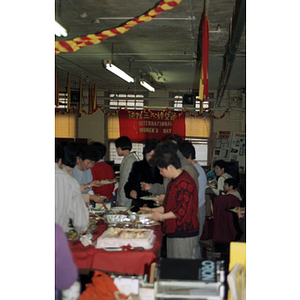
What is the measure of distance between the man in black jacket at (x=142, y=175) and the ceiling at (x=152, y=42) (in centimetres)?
172

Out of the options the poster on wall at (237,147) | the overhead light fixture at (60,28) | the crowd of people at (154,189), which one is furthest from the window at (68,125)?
the overhead light fixture at (60,28)

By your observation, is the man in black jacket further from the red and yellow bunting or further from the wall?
the wall

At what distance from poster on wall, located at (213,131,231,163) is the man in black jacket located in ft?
20.9

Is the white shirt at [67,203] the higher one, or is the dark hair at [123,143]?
the dark hair at [123,143]

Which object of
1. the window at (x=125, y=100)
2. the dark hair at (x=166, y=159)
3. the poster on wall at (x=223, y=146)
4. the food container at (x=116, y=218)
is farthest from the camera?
the window at (x=125, y=100)

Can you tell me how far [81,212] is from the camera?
8.00ft

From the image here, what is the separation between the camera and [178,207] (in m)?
2.85

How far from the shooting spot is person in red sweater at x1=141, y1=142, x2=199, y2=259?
2840mm

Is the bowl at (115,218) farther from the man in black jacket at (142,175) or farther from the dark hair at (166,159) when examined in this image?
the man in black jacket at (142,175)

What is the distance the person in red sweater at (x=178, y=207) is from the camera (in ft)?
9.32

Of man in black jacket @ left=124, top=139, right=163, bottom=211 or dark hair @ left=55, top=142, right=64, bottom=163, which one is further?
man in black jacket @ left=124, top=139, right=163, bottom=211

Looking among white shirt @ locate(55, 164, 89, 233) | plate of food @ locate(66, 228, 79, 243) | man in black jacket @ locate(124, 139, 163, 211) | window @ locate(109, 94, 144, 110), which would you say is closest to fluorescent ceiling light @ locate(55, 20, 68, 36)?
white shirt @ locate(55, 164, 89, 233)
